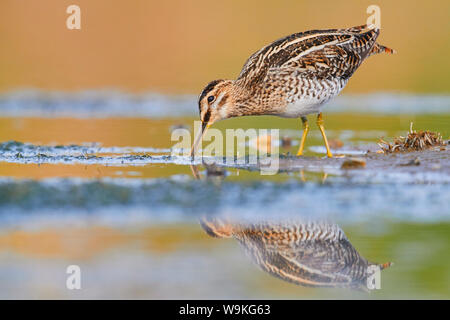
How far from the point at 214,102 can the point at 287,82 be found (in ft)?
3.55

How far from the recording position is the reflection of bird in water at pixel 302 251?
5855 millimetres

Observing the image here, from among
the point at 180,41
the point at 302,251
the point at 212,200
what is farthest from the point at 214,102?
the point at 180,41

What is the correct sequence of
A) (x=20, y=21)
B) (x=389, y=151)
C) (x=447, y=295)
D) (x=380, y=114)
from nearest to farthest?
(x=447, y=295) → (x=389, y=151) → (x=380, y=114) → (x=20, y=21)

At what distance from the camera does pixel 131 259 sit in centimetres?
590

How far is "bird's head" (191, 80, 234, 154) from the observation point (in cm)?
1072

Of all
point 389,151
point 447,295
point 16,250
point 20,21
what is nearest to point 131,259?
point 16,250

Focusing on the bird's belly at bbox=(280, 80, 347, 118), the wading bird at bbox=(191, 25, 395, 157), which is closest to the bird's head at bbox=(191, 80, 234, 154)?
the wading bird at bbox=(191, 25, 395, 157)

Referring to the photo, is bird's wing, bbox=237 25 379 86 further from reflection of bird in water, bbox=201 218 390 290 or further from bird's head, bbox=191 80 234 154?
reflection of bird in water, bbox=201 218 390 290

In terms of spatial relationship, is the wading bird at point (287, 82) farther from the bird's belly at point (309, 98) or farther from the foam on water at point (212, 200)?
the foam on water at point (212, 200)

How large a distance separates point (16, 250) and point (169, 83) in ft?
50.7

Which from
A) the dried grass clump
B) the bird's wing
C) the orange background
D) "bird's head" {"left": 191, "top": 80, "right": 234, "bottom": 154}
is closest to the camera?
the dried grass clump

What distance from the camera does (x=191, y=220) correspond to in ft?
23.3

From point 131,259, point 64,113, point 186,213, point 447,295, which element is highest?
point 64,113

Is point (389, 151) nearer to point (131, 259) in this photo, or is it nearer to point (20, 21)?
point (131, 259)
